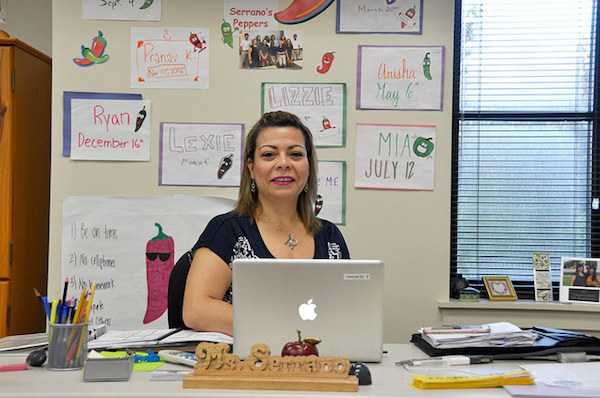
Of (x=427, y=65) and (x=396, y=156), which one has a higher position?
(x=427, y=65)

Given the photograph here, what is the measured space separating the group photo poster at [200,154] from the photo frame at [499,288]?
1.28 meters

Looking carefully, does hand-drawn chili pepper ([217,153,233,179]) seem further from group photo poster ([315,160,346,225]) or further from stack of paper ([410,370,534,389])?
stack of paper ([410,370,534,389])

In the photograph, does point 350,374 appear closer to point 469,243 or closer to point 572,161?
point 469,243

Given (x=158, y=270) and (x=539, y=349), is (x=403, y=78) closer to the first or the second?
(x=158, y=270)

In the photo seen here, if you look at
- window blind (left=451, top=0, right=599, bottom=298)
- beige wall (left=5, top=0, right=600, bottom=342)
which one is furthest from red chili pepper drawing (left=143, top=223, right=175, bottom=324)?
window blind (left=451, top=0, right=599, bottom=298)

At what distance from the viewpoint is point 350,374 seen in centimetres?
125

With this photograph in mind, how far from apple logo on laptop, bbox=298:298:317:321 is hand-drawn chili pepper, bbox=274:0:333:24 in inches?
70.5

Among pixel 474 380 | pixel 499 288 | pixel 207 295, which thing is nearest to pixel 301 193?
pixel 207 295

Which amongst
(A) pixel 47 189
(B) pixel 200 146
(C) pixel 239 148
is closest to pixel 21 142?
(A) pixel 47 189

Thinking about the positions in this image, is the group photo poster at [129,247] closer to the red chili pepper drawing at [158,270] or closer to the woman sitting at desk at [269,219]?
the red chili pepper drawing at [158,270]

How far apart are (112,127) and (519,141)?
6.46 feet

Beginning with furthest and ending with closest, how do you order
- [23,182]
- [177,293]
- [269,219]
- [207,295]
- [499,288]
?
[499,288]
[23,182]
[269,219]
[177,293]
[207,295]

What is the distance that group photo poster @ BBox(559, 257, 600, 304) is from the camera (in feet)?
9.23

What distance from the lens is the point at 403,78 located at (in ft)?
9.17
